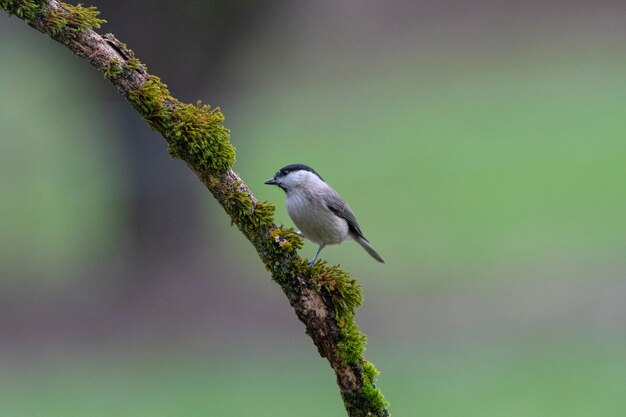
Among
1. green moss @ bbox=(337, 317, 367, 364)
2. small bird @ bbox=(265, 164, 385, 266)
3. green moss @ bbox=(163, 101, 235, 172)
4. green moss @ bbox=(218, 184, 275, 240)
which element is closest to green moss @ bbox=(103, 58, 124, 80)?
green moss @ bbox=(163, 101, 235, 172)

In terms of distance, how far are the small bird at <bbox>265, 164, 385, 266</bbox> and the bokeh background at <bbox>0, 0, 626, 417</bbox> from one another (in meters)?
4.44

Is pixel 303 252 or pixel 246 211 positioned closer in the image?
pixel 246 211

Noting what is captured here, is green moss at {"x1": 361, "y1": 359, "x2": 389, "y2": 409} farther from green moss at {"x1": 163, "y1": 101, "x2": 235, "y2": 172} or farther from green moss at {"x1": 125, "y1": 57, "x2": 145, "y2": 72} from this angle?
green moss at {"x1": 125, "y1": 57, "x2": 145, "y2": 72}

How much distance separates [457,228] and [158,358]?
21.5 feet

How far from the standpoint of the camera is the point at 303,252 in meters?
13.7

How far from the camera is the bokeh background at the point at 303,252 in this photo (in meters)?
9.77

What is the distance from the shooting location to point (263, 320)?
11.7m

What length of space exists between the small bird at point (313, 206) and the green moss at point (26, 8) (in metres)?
1.72

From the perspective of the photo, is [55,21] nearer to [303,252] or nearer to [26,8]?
[26,8]

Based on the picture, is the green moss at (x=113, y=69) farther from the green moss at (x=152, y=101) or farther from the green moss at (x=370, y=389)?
the green moss at (x=370, y=389)

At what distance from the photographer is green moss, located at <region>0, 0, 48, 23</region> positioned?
329 cm

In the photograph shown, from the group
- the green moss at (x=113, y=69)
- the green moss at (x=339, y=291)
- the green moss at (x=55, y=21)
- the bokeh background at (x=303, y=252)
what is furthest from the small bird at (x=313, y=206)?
the bokeh background at (x=303, y=252)

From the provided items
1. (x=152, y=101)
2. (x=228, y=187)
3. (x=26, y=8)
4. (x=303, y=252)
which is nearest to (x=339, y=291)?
(x=228, y=187)

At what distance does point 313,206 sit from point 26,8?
78.2 inches
